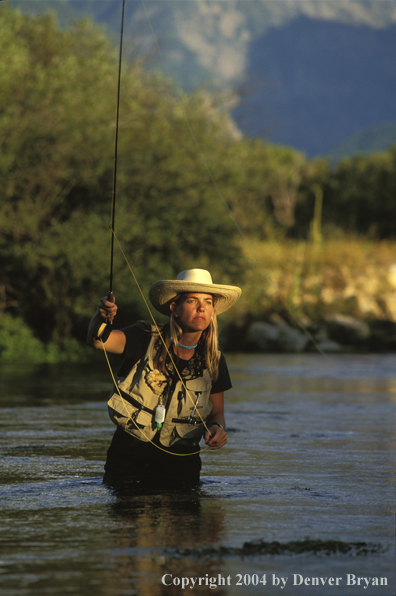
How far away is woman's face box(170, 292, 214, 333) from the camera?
227 inches

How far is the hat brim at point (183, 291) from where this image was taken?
5.71 metres

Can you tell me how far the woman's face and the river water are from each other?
980 millimetres

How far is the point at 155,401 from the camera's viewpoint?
231 inches

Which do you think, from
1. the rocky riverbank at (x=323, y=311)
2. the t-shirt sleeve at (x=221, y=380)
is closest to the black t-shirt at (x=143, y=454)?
the t-shirt sleeve at (x=221, y=380)

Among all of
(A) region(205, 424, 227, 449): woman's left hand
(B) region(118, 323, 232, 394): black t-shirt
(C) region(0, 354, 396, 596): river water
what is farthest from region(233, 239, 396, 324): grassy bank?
(A) region(205, 424, 227, 449): woman's left hand

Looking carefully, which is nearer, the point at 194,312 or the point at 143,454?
the point at 194,312

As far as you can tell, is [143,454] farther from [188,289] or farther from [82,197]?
[82,197]

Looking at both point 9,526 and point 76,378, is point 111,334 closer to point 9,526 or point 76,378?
point 9,526

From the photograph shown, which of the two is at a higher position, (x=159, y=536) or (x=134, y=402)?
(x=134, y=402)

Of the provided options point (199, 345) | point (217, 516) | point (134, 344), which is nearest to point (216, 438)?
point (217, 516)

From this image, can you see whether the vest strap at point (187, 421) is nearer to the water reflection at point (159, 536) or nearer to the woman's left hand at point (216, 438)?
the woman's left hand at point (216, 438)

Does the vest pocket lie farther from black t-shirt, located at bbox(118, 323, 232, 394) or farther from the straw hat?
the straw hat

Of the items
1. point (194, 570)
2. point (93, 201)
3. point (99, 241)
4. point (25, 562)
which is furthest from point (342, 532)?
point (93, 201)

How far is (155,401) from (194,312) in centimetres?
57
